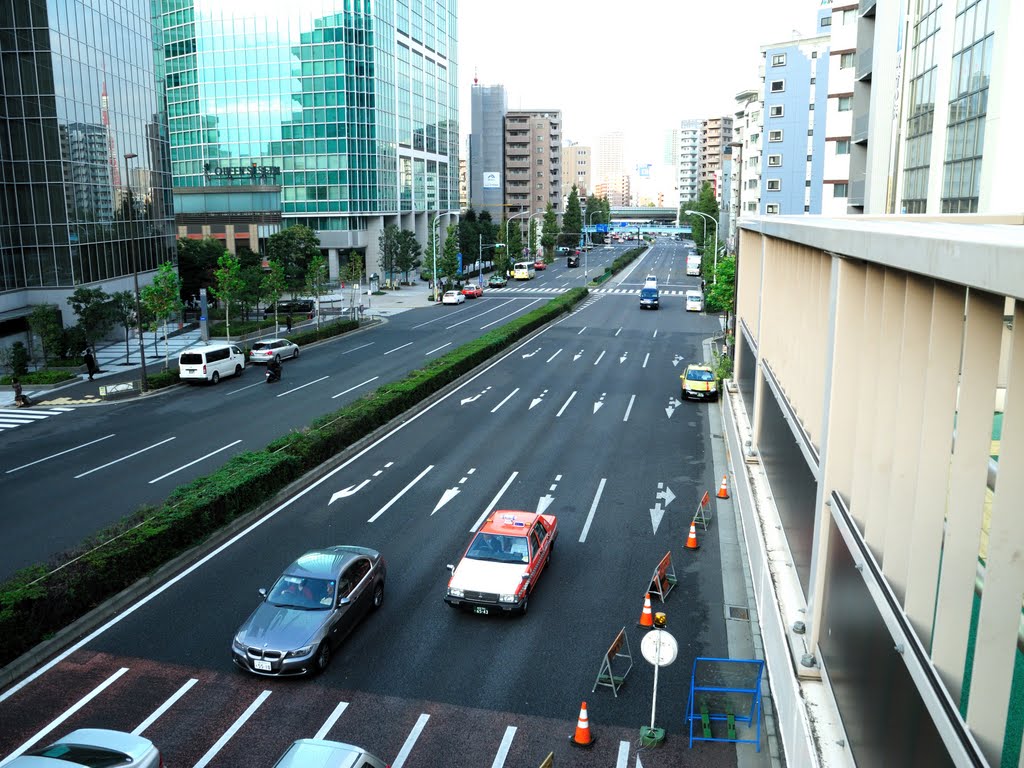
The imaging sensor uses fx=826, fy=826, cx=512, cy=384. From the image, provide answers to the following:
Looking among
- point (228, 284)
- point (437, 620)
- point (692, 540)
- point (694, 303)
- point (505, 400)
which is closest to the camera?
point (437, 620)

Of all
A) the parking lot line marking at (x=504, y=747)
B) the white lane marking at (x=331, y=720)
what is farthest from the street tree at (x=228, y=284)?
the parking lot line marking at (x=504, y=747)

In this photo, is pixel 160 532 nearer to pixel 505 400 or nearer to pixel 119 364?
pixel 505 400

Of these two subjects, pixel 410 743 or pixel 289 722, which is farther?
pixel 289 722

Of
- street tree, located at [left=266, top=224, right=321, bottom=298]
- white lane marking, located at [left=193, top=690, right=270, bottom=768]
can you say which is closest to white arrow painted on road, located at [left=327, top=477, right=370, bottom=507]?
white lane marking, located at [left=193, top=690, right=270, bottom=768]

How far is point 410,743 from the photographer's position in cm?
1212

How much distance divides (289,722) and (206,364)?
97.3 feet

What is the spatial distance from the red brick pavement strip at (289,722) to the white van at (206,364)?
87.7 feet

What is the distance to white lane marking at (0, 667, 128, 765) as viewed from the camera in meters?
11.8

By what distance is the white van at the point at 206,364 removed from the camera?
39.2 metres

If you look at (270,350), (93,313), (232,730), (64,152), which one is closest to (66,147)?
(64,152)

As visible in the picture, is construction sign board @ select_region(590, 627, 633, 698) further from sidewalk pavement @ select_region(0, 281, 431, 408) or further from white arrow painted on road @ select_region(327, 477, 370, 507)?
sidewalk pavement @ select_region(0, 281, 431, 408)

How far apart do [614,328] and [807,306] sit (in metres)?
A: 48.0

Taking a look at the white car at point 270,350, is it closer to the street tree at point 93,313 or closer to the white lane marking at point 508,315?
the street tree at point 93,313

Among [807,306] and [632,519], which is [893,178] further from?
[807,306]
